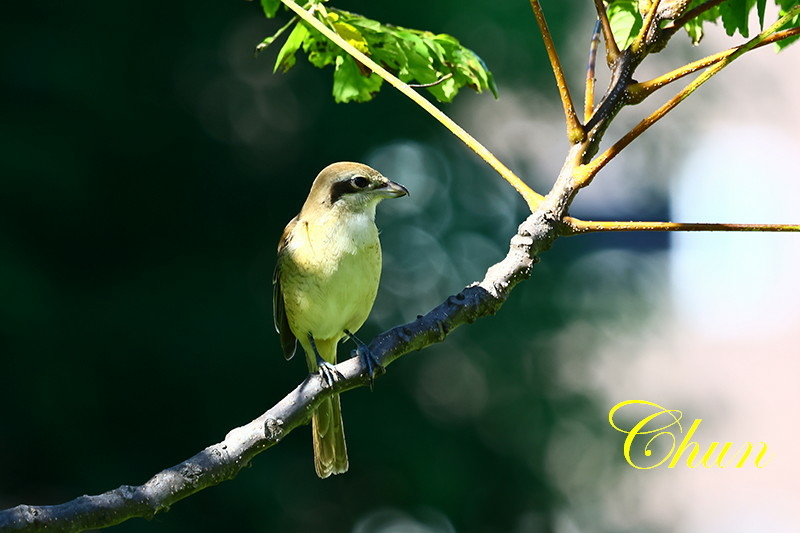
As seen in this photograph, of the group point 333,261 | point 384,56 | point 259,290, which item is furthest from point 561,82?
point 259,290

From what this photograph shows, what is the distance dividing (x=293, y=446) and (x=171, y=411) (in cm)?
86

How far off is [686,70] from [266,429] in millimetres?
1130

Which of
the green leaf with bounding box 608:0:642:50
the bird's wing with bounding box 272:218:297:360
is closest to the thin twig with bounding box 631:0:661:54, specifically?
the green leaf with bounding box 608:0:642:50

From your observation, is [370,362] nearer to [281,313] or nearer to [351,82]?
[351,82]

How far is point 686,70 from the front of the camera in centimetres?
203

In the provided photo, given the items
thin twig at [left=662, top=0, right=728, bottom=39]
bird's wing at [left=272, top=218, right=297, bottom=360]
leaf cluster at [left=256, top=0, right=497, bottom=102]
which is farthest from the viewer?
bird's wing at [left=272, top=218, right=297, bottom=360]

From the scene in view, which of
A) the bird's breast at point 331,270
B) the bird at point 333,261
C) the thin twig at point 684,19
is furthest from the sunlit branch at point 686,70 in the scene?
the bird's breast at point 331,270

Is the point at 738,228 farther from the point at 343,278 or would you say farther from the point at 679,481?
the point at 679,481

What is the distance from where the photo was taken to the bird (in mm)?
2799

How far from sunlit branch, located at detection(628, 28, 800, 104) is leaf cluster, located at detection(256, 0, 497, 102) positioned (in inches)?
24.6

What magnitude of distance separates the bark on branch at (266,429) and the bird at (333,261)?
58cm

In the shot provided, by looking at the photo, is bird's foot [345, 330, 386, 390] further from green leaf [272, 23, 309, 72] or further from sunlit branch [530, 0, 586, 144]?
green leaf [272, 23, 309, 72]

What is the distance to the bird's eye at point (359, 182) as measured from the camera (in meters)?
2.76

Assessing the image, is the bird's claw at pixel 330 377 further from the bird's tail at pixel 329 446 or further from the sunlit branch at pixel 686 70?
the bird's tail at pixel 329 446
